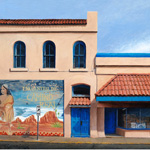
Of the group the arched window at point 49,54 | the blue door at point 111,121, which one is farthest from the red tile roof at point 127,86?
the arched window at point 49,54

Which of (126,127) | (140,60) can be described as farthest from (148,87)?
(126,127)

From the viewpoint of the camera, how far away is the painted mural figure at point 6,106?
13.7 metres

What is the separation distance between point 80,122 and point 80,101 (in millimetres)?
1553

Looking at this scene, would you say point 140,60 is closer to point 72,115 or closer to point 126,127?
point 126,127

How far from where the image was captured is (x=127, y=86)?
1291cm

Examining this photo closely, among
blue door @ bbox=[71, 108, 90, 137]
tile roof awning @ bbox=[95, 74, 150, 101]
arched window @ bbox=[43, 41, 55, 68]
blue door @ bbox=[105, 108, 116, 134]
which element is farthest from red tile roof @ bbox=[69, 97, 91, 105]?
arched window @ bbox=[43, 41, 55, 68]

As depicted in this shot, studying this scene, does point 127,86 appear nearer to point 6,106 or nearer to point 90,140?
point 90,140

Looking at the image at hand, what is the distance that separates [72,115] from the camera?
13.4 meters

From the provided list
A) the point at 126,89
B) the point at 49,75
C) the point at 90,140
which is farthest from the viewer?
the point at 49,75

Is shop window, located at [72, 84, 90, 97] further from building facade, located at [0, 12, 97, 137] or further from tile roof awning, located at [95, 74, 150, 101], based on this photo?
tile roof awning, located at [95, 74, 150, 101]

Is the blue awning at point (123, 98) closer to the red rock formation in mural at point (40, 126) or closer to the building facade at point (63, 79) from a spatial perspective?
the building facade at point (63, 79)

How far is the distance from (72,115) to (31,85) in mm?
3775

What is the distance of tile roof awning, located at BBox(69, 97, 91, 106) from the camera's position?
12.9m

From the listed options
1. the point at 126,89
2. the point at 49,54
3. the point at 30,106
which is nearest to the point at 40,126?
the point at 30,106
